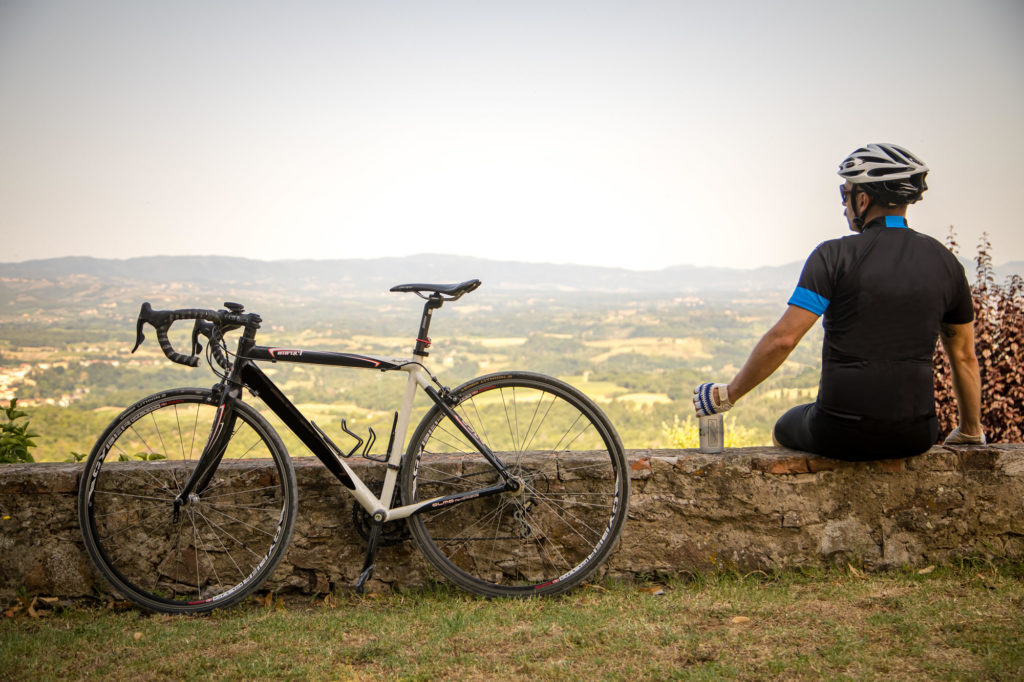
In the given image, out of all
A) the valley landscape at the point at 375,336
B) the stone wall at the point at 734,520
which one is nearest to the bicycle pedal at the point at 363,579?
the stone wall at the point at 734,520

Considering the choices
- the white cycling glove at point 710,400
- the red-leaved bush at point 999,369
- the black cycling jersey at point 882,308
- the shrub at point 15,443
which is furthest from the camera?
the red-leaved bush at point 999,369

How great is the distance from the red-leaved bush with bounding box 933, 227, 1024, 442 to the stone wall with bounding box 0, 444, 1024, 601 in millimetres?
3291

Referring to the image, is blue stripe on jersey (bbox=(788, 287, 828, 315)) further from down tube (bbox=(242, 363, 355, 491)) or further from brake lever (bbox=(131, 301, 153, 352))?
brake lever (bbox=(131, 301, 153, 352))

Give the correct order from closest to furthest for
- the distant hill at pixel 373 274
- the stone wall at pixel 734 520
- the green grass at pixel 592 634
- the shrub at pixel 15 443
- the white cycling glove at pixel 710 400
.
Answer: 1. the green grass at pixel 592 634
2. the white cycling glove at pixel 710 400
3. the stone wall at pixel 734 520
4. the shrub at pixel 15 443
5. the distant hill at pixel 373 274

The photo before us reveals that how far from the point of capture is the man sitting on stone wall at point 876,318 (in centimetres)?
271

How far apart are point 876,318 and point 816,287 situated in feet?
0.87

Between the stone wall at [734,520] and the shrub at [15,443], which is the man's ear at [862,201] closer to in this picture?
the stone wall at [734,520]

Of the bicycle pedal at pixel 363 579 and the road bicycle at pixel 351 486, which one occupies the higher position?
the road bicycle at pixel 351 486

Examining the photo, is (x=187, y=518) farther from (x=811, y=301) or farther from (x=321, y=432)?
(x=811, y=301)

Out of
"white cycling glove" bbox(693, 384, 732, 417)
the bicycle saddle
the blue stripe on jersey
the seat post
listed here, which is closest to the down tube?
the seat post

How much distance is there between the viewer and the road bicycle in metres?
2.91

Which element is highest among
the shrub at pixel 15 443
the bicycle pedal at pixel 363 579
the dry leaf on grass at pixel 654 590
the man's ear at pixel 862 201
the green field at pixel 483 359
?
the man's ear at pixel 862 201

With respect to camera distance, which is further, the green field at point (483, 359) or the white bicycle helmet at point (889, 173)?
the green field at point (483, 359)

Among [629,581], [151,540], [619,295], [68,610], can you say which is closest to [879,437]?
[629,581]
